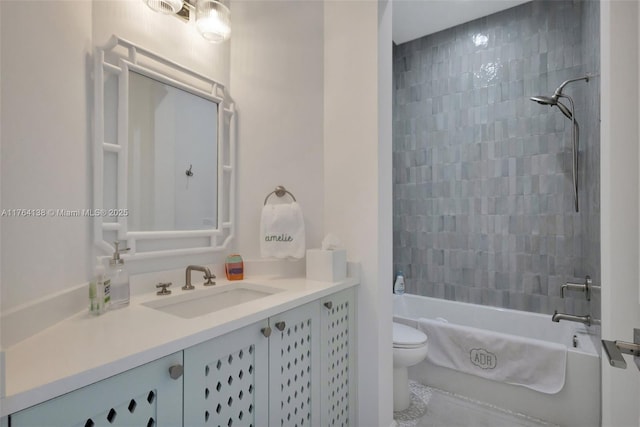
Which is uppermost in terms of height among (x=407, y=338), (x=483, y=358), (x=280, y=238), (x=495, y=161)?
(x=495, y=161)

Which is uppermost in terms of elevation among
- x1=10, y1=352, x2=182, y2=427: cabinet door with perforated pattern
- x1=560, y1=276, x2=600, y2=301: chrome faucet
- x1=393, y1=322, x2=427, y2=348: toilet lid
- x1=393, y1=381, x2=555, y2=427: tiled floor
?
x1=10, y1=352, x2=182, y2=427: cabinet door with perforated pattern

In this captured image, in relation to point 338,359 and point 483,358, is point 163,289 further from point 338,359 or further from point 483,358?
point 483,358

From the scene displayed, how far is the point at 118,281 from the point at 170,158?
55 cm

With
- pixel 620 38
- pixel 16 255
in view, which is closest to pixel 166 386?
pixel 16 255

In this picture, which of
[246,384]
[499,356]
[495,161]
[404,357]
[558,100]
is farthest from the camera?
[495,161]

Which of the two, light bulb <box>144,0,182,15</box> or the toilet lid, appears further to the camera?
the toilet lid

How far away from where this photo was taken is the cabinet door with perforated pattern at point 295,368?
44.3 inches

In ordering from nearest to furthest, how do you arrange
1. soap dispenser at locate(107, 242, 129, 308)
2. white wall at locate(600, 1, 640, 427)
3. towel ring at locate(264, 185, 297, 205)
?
1. soap dispenser at locate(107, 242, 129, 308)
2. white wall at locate(600, 1, 640, 427)
3. towel ring at locate(264, 185, 297, 205)

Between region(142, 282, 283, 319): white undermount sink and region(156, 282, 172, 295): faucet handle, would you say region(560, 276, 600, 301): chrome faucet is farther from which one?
region(156, 282, 172, 295): faucet handle

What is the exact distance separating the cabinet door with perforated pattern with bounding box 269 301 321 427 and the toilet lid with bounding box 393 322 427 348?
31.4 inches

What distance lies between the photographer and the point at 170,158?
136 cm

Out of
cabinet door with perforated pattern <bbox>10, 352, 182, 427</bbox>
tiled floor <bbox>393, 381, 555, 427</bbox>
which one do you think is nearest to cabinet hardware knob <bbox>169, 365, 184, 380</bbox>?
cabinet door with perforated pattern <bbox>10, 352, 182, 427</bbox>

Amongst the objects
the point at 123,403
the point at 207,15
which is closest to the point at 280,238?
the point at 123,403

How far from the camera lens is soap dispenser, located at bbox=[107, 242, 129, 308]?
1.05 m
